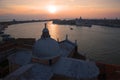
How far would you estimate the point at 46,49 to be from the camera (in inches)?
368

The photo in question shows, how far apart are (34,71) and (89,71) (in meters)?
2.99

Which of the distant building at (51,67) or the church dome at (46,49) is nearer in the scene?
the distant building at (51,67)

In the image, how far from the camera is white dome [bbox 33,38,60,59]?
9.28 m

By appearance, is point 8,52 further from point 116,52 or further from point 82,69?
point 116,52

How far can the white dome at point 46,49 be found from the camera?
928 centimetres

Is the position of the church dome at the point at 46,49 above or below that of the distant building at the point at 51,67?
above

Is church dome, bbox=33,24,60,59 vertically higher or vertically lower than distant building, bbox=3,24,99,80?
higher

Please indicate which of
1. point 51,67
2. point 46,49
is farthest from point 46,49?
point 51,67

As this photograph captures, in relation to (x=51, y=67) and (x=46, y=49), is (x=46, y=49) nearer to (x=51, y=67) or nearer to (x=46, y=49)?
(x=46, y=49)

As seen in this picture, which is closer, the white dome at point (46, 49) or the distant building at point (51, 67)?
the distant building at point (51, 67)

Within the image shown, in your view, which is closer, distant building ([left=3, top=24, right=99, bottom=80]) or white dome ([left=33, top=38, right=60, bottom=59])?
distant building ([left=3, top=24, right=99, bottom=80])

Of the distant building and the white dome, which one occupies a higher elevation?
the white dome

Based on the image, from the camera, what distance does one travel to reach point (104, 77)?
524 inches

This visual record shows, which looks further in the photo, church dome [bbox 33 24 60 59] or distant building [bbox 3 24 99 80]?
church dome [bbox 33 24 60 59]
